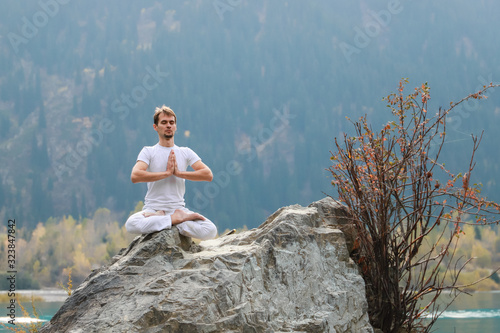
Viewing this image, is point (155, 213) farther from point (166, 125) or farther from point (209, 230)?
point (166, 125)

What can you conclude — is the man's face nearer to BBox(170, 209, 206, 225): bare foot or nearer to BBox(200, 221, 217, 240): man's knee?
BBox(170, 209, 206, 225): bare foot

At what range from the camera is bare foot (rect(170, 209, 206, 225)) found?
5.10m

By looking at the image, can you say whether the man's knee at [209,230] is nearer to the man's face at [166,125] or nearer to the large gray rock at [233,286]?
the large gray rock at [233,286]

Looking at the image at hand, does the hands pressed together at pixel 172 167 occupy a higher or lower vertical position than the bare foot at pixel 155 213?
higher

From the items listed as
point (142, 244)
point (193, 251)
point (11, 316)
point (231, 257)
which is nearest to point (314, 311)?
point (231, 257)

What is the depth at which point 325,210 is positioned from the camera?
5.90m

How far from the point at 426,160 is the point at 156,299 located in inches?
116

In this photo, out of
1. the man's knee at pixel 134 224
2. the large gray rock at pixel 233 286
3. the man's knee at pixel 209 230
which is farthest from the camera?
the man's knee at pixel 209 230

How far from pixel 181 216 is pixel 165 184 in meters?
0.32

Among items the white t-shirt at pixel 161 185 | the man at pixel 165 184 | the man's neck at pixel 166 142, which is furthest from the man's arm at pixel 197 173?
the man's neck at pixel 166 142

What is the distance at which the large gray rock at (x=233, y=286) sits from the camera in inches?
176

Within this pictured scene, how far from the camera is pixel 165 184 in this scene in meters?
5.16

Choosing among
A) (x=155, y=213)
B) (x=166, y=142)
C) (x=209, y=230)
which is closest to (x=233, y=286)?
(x=209, y=230)

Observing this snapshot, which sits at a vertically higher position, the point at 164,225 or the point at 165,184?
the point at 165,184
